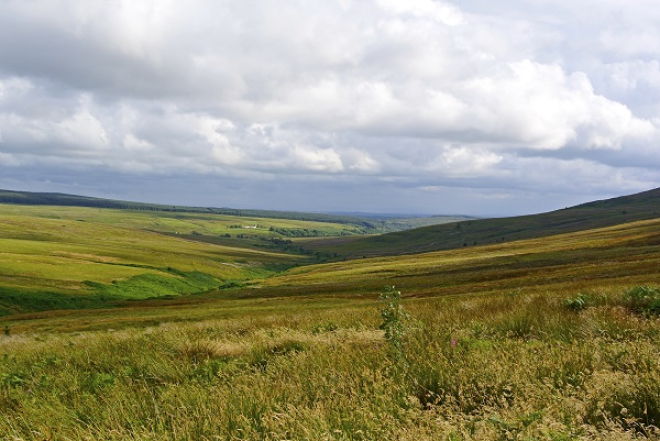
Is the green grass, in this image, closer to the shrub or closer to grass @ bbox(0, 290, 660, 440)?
grass @ bbox(0, 290, 660, 440)

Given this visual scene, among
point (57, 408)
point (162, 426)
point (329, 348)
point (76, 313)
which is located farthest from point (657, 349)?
point (76, 313)

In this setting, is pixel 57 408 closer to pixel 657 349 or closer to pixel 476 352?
pixel 476 352

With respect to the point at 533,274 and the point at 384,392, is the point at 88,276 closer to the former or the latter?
the point at 533,274

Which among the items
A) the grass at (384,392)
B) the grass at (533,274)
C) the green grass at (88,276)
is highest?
the grass at (384,392)

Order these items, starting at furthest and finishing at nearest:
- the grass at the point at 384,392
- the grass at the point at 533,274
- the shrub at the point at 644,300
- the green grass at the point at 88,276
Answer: the green grass at the point at 88,276
the grass at the point at 533,274
the shrub at the point at 644,300
the grass at the point at 384,392

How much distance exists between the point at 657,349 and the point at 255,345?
8.09m

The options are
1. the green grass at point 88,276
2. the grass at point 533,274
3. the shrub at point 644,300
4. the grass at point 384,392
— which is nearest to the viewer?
the grass at point 384,392

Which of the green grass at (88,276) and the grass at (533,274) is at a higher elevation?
the grass at (533,274)

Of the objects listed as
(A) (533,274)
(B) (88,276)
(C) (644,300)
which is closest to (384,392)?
(C) (644,300)

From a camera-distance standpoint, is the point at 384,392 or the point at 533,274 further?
the point at 533,274

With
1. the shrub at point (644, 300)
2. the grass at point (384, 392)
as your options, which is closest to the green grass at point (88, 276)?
the grass at point (384, 392)

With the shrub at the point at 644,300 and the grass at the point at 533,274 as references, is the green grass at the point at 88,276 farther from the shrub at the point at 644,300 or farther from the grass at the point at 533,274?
the shrub at the point at 644,300

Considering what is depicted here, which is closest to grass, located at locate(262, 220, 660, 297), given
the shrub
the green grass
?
the shrub

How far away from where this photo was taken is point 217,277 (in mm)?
148875
